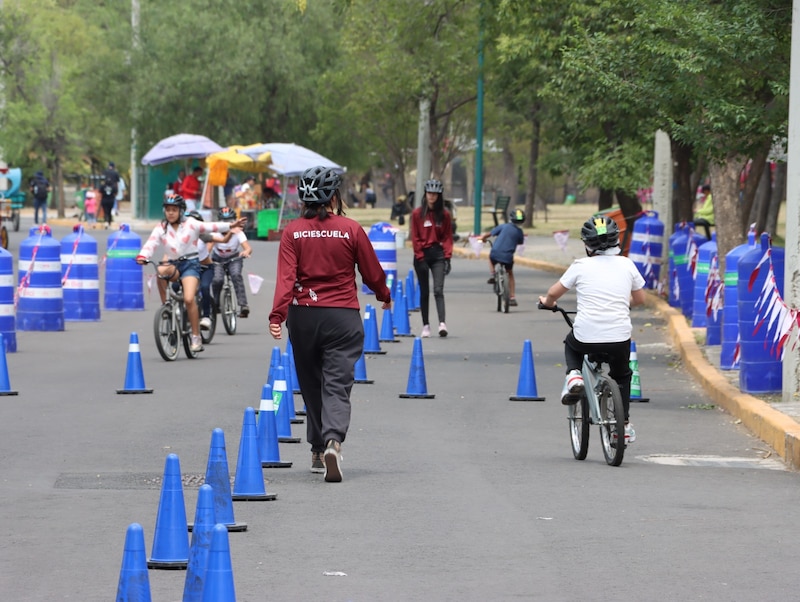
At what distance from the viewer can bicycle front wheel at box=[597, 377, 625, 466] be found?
10.2 meters

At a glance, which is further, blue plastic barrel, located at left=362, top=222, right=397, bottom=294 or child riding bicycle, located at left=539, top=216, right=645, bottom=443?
blue plastic barrel, located at left=362, top=222, right=397, bottom=294

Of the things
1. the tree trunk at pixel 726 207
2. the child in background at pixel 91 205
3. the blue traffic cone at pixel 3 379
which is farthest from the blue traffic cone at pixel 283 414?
the child in background at pixel 91 205

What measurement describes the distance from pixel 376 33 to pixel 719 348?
3035cm

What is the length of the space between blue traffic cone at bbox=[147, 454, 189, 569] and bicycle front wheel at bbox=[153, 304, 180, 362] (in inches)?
380

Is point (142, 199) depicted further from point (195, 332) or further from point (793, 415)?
point (793, 415)

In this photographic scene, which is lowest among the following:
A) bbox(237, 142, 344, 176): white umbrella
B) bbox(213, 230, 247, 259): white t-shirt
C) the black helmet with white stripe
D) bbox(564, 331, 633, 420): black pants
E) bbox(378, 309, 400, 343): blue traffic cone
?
bbox(378, 309, 400, 343): blue traffic cone

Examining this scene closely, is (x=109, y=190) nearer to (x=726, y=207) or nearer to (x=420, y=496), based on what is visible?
(x=726, y=207)

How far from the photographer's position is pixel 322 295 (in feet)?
32.5

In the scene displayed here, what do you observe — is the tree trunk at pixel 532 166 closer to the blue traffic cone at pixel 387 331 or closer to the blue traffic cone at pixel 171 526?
the blue traffic cone at pixel 387 331

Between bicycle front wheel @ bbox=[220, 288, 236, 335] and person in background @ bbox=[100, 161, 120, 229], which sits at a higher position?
person in background @ bbox=[100, 161, 120, 229]

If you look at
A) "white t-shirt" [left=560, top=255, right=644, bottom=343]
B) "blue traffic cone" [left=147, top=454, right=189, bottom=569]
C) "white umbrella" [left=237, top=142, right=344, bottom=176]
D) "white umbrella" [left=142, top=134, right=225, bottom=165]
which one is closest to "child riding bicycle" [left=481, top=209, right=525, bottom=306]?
"white t-shirt" [left=560, top=255, right=644, bottom=343]

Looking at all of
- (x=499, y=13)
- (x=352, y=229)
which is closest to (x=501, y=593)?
(x=352, y=229)

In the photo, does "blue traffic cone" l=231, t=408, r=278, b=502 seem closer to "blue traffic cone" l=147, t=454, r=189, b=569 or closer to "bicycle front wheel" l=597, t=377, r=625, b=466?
"blue traffic cone" l=147, t=454, r=189, b=569

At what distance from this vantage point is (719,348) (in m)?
17.6
